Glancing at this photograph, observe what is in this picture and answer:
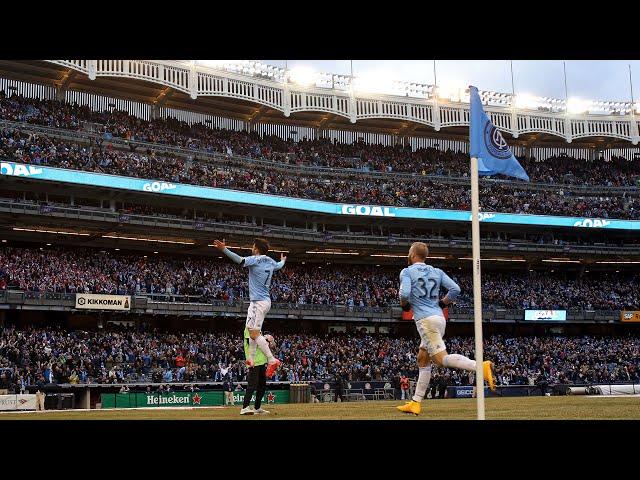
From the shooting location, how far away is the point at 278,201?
53.6 metres

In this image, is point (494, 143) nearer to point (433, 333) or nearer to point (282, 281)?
point (433, 333)

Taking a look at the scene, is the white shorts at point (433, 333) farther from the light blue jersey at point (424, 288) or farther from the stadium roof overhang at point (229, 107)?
the stadium roof overhang at point (229, 107)

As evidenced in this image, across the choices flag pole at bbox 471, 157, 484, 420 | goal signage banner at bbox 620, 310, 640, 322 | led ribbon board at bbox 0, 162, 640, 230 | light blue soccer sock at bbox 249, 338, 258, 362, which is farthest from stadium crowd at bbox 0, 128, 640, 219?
flag pole at bbox 471, 157, 484, 420

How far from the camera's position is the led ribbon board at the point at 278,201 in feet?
146

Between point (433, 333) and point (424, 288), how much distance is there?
669 mm

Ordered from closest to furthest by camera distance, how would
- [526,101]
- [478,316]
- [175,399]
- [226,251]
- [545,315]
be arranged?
[478,316], [226,251], [175,399], [545,315], [526,101]

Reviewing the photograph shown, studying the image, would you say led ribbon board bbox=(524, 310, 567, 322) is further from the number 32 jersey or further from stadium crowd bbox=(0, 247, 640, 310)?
the number 32 jersey

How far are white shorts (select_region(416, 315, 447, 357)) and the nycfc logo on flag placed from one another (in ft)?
8.25

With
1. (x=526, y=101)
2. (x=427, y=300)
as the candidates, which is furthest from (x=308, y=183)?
(x=427, y=300)

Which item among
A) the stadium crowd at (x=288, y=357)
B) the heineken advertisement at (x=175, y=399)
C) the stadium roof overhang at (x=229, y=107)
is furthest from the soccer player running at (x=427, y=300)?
the stadium roof overhang at (x=229, y=107)

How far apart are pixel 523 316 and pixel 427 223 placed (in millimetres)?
10189

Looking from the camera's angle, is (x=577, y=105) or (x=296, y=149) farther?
(x=577, y=105)
